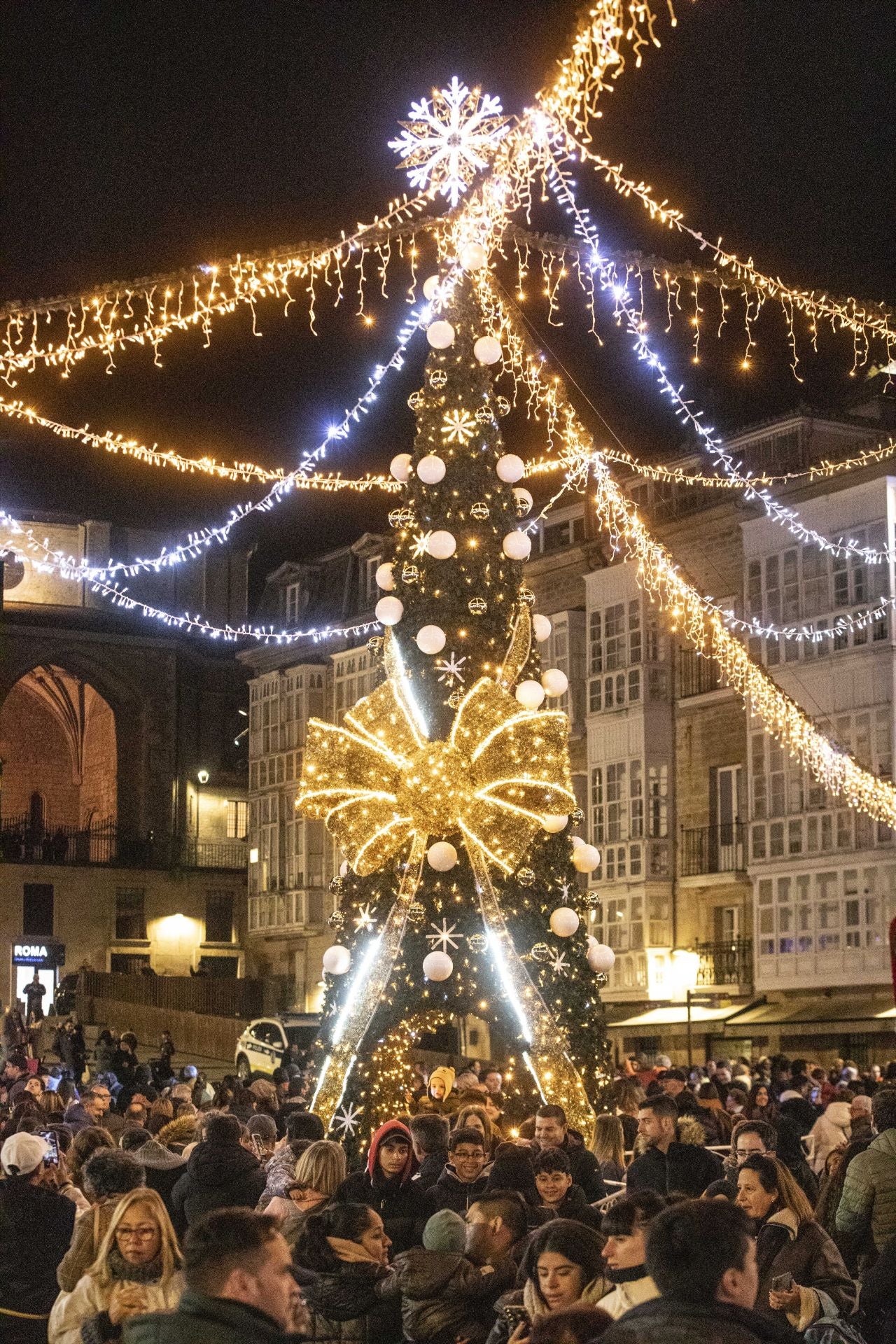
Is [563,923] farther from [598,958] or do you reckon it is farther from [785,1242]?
[785,1242]

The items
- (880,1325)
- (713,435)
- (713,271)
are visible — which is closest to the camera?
(880,1325)

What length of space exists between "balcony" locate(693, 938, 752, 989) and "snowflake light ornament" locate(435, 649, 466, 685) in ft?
65.1

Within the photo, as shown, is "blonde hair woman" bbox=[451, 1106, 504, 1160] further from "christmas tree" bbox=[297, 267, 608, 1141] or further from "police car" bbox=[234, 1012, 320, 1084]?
"police car" bbox=[234, 1012, 320, 1084]

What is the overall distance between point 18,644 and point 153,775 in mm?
5074

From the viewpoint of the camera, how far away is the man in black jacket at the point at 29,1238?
24.3ft

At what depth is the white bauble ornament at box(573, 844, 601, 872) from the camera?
50.2ft

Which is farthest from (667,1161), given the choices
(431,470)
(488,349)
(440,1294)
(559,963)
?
(488,349)

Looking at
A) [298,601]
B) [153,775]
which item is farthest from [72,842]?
[298,601]

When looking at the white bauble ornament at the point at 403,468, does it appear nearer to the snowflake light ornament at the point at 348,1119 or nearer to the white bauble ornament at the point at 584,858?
the white bauble ornament at the point at 584,858

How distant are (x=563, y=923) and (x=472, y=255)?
5.15 meters

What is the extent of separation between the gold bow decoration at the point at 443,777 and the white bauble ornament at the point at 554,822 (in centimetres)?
3

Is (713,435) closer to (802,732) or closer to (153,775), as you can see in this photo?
(802,732)

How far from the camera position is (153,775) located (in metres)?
52.4

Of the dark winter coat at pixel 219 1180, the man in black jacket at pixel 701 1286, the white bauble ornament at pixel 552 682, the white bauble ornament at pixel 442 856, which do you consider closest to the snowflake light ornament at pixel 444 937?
the white bauble ornament at pixel 442 856
